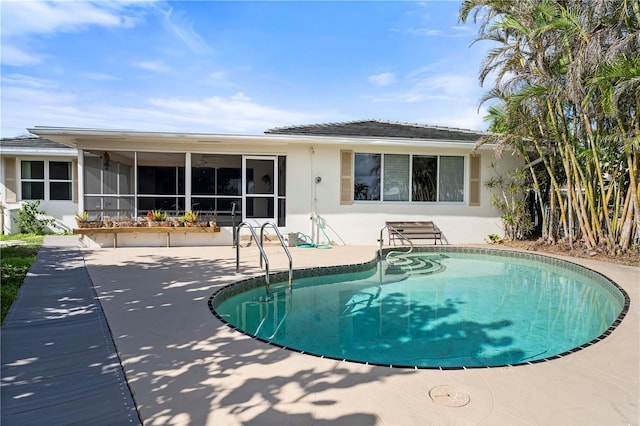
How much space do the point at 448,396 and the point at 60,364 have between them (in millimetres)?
3120

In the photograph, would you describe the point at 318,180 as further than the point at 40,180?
No

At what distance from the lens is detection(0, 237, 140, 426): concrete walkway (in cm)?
250

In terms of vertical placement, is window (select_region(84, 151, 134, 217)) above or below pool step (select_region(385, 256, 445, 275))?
above

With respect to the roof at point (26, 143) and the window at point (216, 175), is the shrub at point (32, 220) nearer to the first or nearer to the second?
the roof at point (26, 143)

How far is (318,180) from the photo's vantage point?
35.9 feet

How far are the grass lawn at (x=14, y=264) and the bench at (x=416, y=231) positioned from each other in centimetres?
856

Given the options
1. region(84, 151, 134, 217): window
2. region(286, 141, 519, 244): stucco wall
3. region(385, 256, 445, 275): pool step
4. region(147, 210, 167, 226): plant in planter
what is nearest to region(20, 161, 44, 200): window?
region(84, 151, 134, 217): window

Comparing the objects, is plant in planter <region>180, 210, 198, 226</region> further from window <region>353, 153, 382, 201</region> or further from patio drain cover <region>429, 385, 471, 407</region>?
patio drain cover <region>429, 385, 471, 407</region>

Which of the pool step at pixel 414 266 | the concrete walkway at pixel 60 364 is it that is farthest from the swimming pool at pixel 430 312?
the concrete walkway at pixel 60 364

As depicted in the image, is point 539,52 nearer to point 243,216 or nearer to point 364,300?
point 364,300

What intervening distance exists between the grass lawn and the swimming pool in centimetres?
267

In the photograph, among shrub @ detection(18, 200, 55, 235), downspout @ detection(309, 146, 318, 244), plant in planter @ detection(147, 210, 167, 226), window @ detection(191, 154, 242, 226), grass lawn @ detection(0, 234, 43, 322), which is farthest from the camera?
window @ detection(191, 154, 242, 226)

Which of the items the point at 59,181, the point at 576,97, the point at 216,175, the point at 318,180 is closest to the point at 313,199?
the point at 318,180

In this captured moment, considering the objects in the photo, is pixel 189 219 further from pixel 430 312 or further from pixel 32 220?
pixel 430 312
